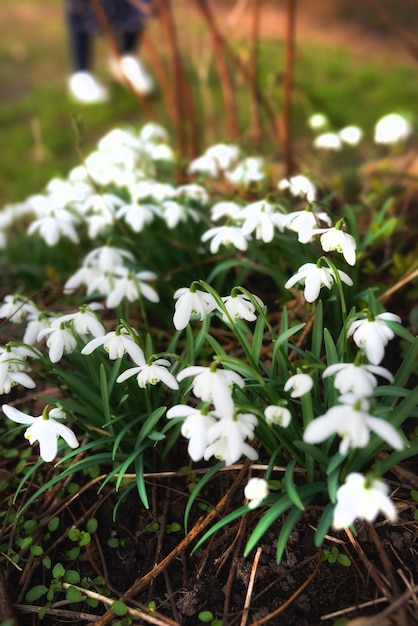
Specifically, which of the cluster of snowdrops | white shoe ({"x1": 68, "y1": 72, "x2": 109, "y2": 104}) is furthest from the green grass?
the cluster of snowdrops

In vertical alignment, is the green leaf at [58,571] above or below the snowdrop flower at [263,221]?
below

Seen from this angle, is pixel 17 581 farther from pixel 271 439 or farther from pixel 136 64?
pixel 136 64

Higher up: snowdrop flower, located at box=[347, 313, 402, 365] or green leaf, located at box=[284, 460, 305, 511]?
snowdrop flower, located at box=[347, 313, 402, 365]

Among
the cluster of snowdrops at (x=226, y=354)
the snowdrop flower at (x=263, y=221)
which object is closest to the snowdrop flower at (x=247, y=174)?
the cluster of snowdrops at (x=226, y=354)

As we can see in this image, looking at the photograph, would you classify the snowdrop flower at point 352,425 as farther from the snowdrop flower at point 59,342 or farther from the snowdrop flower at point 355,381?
the snowdrop flower at point 59,342

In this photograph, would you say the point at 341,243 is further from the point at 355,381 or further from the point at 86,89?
the point at 86,89

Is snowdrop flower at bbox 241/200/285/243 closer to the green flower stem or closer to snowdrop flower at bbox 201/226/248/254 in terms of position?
snowdrop flower at bbox 201/226/248/254

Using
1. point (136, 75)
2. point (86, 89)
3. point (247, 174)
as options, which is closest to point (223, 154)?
point (247, 174)
